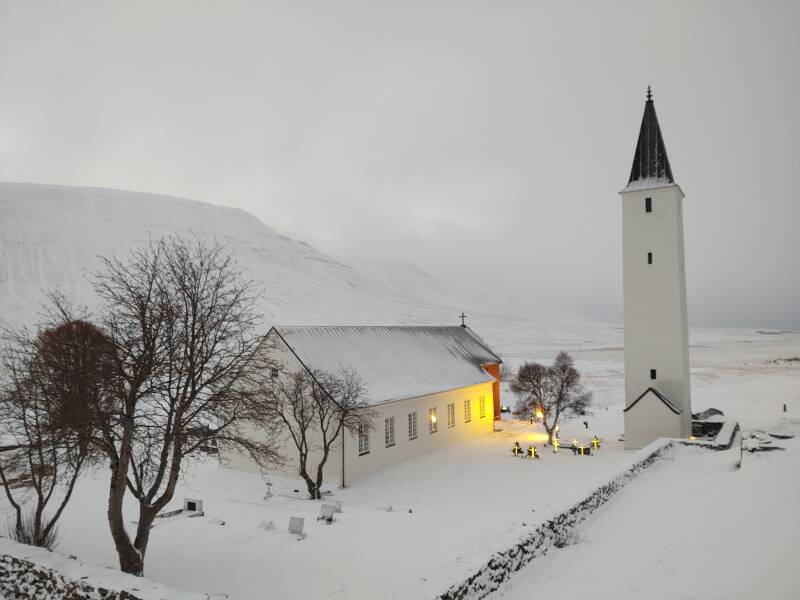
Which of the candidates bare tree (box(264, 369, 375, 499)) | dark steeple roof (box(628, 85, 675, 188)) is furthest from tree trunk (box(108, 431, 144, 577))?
dark steeple roof (box(628, 85, 675, 188))

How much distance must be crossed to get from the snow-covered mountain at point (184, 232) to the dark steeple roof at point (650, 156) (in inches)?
2763

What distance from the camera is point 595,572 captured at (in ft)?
32.9

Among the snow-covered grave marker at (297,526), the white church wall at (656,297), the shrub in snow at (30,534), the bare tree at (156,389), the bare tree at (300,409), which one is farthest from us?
the white church wall at (656,297)

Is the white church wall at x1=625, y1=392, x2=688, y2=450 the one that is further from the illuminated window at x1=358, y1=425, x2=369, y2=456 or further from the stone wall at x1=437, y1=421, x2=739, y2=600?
the illuminated window at x1=358, y1=425, x2=369, y2=456

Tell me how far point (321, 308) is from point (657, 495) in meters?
105

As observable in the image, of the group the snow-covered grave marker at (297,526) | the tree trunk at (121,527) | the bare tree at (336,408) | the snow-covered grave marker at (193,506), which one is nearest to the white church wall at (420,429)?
the bare tree at (336,408)

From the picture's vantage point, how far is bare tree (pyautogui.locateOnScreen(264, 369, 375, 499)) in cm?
2034

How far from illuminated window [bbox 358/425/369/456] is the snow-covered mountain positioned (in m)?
68.4

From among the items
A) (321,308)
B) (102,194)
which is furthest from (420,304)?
(102,194)

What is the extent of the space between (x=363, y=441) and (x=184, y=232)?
134 metres

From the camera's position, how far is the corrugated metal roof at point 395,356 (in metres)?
24.1

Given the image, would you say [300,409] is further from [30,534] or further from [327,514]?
[30,534]

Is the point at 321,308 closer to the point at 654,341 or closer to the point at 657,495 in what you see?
the point at 654,341

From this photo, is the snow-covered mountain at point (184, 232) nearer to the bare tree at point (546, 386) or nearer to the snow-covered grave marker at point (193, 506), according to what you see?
the bare tree at point (546, 386)
